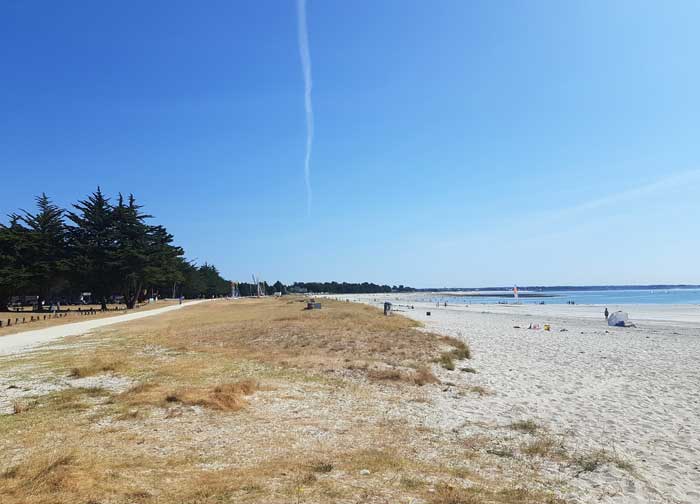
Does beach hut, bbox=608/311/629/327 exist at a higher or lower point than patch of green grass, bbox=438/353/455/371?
lower

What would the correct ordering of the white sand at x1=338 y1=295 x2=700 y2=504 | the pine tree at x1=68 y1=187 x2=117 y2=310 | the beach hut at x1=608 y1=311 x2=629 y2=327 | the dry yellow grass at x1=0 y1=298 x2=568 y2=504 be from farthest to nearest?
the pine tree at x1=68 y1=187 x2=117 y2=310
the beach hut at x1=608 y1=311 x2=629 y2=327
the white sand at x1=338 y1=295 x2=700 y2=504
the dry yellow grass at x1=0 y1=298 x2=568 y2=504

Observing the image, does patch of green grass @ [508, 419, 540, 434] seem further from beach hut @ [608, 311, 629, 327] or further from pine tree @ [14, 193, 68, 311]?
pine tree @ [14, 193, 68, 311]

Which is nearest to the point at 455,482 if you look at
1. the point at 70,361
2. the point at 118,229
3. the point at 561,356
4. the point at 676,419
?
the point at 676,419

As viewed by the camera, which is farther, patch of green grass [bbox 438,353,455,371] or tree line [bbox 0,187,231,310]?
tree line [bbox 0,187,231,310]

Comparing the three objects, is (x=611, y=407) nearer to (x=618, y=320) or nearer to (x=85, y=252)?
(x=618, y=320)

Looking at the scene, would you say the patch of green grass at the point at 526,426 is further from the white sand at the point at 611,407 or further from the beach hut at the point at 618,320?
the beach hut at the point at 618,320

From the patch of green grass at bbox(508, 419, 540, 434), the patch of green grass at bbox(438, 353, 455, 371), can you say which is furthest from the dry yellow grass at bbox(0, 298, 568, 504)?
the patch of green grass at bbox(508, 419, 540, 434)

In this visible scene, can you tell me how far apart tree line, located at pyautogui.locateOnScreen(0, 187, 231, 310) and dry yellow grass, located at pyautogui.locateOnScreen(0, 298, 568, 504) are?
37.1 meters

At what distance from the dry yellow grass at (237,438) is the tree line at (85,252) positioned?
122 ft

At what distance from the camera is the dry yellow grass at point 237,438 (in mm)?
5129

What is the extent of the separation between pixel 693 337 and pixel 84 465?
3288 cm

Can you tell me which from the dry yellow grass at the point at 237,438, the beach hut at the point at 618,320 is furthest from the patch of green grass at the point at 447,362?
the beach hut at the point at 618,320

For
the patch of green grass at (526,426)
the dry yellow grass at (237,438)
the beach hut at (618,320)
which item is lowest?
the beach hut at (618,320)

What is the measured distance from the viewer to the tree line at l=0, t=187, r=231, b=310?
45.1 m
